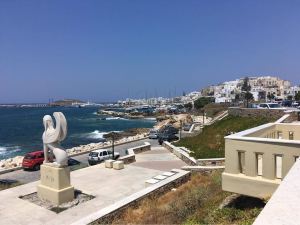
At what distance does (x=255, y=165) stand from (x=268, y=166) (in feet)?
1.16

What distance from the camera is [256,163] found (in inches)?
328

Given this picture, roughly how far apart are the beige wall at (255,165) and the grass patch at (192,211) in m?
0.59

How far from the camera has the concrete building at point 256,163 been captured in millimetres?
7861

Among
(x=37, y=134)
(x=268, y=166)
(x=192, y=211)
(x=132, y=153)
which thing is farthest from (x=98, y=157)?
(x=37, y=134)

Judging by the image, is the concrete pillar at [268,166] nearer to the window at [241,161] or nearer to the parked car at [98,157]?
the window at [241,161]

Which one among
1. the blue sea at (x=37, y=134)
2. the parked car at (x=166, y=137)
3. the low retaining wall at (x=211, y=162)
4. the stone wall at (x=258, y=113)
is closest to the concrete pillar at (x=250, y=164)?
the low retaining wall at (x=211, y=162)

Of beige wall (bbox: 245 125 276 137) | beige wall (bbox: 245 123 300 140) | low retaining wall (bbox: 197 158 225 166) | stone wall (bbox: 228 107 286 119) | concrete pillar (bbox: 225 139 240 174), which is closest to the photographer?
concrete pillar (bbox: 225 139 240 174)

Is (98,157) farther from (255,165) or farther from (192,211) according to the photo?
(255,165)

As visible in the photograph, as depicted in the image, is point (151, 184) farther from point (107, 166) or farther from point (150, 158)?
point (150, 158)

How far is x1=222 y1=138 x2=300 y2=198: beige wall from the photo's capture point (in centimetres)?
785

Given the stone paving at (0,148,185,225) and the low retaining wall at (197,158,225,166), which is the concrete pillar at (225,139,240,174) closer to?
the stone paving at (0,148,185,225)

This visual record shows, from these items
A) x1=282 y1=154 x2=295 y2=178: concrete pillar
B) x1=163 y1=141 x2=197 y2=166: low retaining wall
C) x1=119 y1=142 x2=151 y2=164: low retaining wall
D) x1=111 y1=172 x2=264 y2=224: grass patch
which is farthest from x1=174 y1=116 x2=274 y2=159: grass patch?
x1=282 y1=154 x2=295 y2=178: concrete pillar

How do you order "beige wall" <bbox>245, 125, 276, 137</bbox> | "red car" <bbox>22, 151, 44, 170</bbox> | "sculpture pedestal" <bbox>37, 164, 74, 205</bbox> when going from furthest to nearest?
"red car" <bbox>22, 151, 44, 170</bbox>
"sculpture pedestal" <bbox>37, 164, 74, 205</bbox>
"beige wall" <bbox>245, 125, 276, 137</bbox>

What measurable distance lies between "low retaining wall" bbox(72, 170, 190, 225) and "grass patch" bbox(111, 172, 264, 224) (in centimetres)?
19
